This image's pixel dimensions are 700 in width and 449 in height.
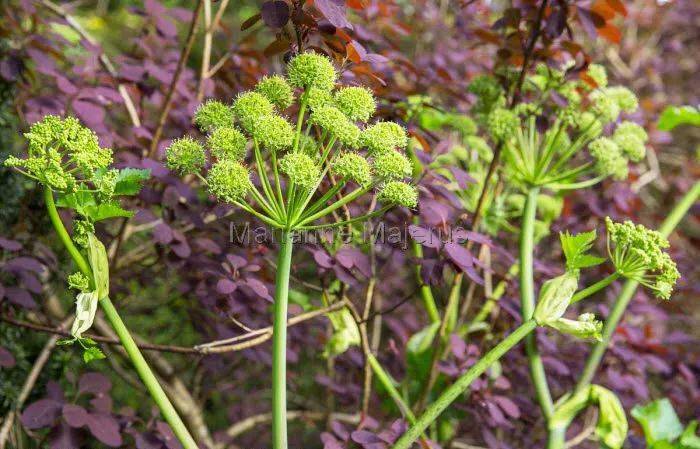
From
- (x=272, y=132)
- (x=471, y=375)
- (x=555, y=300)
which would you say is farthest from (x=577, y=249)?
Answer: (x=272, y=132)

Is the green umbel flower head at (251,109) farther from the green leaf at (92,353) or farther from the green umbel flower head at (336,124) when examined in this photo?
the green leaf at (92,353)

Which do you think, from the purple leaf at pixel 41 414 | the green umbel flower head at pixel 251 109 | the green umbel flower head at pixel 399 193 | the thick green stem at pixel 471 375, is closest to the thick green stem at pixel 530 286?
the thick green stem at pixel 471 375

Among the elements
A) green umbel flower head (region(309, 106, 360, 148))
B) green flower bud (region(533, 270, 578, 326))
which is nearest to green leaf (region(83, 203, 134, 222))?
green umbel flower head (region(309, 106, 360, 148))

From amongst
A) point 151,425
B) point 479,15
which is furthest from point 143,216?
point 479,15

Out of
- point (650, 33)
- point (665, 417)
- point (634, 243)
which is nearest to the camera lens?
point (634, 243)

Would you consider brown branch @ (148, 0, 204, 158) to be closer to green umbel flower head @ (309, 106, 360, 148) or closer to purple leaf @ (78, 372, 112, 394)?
purple leaf @ (78, 372, 112, 394)

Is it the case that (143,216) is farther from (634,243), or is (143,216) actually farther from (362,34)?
(634,243)
